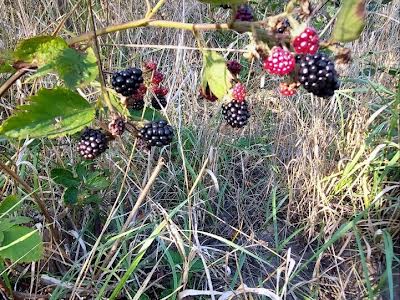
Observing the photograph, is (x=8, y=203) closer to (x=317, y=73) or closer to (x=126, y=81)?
(x=126, y=81)

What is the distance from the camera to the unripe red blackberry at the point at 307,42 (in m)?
0.68

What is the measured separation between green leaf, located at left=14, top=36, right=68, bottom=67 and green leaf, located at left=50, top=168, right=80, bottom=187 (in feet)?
1.56

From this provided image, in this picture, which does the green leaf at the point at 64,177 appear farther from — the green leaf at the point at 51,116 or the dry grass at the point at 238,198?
the green leaf at the point at 51,116

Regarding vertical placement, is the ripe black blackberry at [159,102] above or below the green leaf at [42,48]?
below

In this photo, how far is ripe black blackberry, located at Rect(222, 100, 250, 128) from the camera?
88 cm

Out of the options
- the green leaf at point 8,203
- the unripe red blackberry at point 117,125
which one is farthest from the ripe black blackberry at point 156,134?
the green leaf at point 8,203

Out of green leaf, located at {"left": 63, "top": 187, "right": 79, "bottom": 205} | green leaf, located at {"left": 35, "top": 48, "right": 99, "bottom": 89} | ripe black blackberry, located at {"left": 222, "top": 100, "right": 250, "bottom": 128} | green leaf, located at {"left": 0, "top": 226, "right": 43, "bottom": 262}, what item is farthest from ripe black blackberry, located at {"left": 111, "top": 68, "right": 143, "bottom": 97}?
green leaf, located at {"left": 63, "top": 187, "right": 79, "bottom": 205}

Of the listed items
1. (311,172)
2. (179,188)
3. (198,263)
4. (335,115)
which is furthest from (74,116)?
(335,115)

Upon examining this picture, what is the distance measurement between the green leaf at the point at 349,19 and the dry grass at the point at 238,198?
518 mm

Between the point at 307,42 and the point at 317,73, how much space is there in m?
0.04

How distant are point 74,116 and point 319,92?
1.14 feet

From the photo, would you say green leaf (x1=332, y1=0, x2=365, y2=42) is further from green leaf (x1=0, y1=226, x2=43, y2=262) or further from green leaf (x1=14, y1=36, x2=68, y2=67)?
green leaf (x1=0, y1=226, x2=43, y2=262)

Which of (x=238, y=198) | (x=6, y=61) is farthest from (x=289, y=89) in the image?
(x=238, y=198)

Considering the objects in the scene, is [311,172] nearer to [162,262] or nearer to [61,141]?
[162,262]
